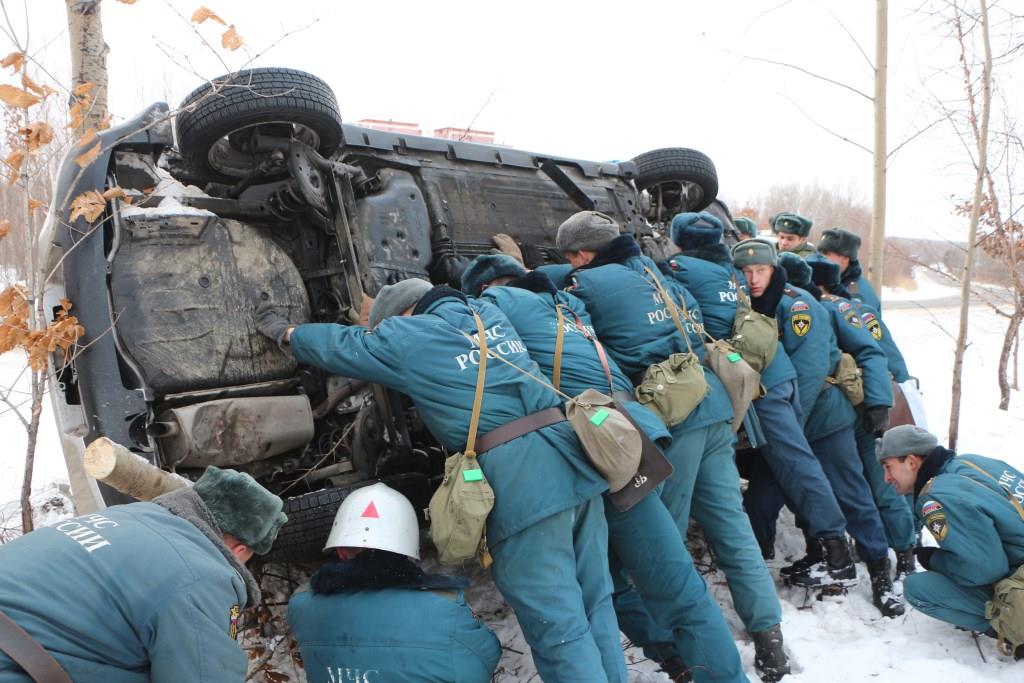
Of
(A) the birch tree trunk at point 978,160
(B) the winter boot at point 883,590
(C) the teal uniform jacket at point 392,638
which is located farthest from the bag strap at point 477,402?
(A) the birch tree trunk at point 978,160

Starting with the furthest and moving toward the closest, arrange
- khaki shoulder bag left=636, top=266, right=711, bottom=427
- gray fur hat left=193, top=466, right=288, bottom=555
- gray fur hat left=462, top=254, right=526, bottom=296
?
gray fur hat left=462, top=254, right=526, bottom=296
khaki shoulder bag left=636, top=266, right=711, bottom=427
gray fur hat left=193, top=466, right=288, bottom=555

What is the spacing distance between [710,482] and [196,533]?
2460 millimetres

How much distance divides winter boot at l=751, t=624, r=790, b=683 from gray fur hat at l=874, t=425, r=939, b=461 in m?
1.06

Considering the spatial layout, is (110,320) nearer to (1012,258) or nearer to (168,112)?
(168,112)

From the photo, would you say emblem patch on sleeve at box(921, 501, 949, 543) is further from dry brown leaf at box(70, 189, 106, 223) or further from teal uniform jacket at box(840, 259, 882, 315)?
dry brown leaf at box(70, 189, 106, 223)

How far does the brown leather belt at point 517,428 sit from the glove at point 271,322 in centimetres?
116

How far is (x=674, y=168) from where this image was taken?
632cm

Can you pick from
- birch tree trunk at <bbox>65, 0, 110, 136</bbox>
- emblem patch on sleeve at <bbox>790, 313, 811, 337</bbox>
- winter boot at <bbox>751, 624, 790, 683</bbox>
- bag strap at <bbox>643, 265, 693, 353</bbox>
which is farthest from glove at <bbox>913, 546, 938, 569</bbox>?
birch tree trunk at <bbox>65, 0, 110, 136</bbox>

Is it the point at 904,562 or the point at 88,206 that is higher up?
the point at 88,206

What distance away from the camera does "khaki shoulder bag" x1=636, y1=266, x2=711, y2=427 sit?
3.63m

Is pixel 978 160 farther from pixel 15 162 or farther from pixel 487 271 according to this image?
pixel 15 162

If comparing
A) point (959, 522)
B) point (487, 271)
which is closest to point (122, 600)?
point (487, 271)

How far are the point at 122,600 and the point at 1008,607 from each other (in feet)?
11.9

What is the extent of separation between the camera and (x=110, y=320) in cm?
344
